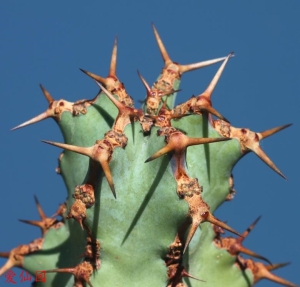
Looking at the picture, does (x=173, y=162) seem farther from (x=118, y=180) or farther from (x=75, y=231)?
(x=75, y=231)

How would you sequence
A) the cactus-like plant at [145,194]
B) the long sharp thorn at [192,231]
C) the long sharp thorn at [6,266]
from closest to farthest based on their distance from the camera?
the long sharp thorn at [192,231], the cactus-like plant at [145,194], the long sharp thorn at [6,266]

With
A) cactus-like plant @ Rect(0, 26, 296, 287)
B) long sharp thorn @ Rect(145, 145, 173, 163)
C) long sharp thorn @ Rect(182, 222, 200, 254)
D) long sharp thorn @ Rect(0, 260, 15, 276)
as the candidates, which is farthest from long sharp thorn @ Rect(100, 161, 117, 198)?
long sharp thorn @ Rect(0, 260, 15, 276)

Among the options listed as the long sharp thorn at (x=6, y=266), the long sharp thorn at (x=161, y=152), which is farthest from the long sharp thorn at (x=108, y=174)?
the long sharp thorn at (x=6, y=266)

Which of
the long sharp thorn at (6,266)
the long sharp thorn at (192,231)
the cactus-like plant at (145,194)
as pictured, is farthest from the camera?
the long sharp thorn at (6,266)

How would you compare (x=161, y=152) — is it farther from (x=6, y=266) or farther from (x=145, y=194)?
(x=6, y=266)

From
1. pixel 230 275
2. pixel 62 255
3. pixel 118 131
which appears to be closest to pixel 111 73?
pixel 118 131

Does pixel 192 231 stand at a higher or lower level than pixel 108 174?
lower

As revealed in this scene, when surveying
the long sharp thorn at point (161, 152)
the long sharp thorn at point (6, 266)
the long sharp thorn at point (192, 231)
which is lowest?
the long sharp thorn at point (192, 231)

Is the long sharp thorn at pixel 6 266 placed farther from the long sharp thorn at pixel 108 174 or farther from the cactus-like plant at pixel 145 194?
the long sharp thorn at pixel 108 174

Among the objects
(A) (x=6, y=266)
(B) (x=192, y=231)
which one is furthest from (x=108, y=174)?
(A) (x=6, y=266)
